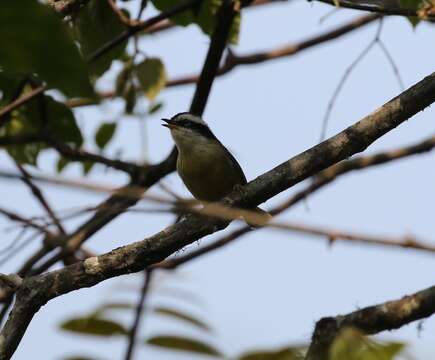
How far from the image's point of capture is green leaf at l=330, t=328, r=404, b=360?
56.9 inches

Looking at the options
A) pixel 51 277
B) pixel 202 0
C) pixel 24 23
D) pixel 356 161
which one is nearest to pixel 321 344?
pixel 51 277

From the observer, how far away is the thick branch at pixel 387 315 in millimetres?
2545

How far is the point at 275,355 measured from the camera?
1809 millimetres

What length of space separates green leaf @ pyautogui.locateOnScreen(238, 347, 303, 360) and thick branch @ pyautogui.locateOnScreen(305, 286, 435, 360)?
681 millimetres

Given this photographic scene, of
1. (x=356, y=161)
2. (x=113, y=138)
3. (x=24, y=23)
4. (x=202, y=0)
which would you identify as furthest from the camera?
(x=113, y=138)

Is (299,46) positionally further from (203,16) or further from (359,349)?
(359,349)

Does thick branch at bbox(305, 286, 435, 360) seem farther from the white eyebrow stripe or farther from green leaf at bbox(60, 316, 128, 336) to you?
the white eyebrow stripe

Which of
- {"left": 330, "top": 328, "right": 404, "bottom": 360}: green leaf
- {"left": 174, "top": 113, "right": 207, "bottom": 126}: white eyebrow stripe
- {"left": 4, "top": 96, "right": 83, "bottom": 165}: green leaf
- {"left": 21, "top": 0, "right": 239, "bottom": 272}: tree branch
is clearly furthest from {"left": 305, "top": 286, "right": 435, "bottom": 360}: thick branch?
{"left": 174, "top": 113, "right": 207, "bottom": 126}: white eyebrow stripe

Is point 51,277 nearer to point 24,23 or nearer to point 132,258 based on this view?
point 132,258

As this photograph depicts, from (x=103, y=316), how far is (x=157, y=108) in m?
3.16

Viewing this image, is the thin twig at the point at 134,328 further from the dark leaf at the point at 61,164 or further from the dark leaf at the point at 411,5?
the dark leaf at the point at 61,164

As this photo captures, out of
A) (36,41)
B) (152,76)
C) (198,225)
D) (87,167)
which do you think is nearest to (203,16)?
(152,76)

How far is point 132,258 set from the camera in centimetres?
311

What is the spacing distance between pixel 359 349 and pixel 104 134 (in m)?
4.09
